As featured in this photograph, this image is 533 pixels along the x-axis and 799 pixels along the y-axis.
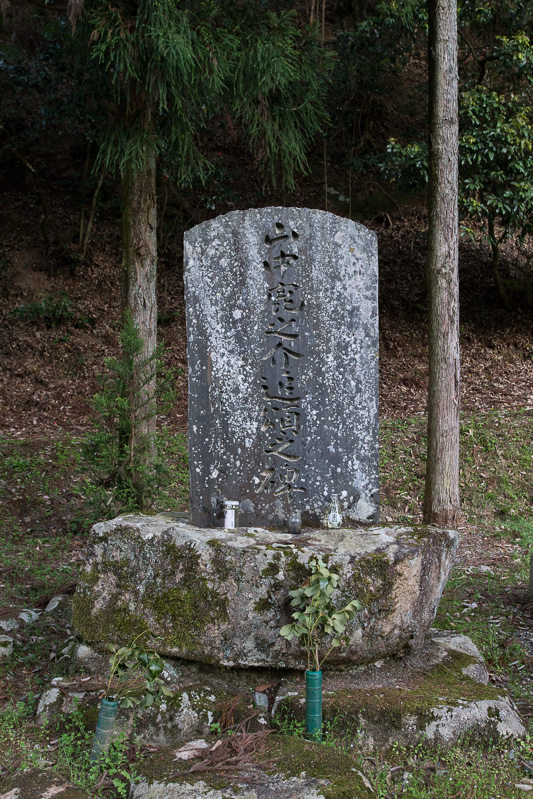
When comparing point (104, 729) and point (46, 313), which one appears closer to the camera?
point (104, 729)

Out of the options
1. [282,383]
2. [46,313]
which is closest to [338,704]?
[282,383]

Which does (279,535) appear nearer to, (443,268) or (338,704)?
(338,704)

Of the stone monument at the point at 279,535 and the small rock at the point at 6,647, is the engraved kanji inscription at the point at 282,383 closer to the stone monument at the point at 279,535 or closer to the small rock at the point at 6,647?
the stone monument at the point at 279,535

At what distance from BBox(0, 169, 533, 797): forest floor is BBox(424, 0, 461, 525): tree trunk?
2.45 feet

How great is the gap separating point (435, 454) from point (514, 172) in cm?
477

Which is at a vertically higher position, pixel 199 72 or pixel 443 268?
pixel 199 72

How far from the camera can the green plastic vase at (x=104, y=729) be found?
3092mm

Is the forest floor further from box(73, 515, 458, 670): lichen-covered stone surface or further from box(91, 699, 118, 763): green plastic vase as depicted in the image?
box(73, 515, 458, 670): lichen-covered stone surface

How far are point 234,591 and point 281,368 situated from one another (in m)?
1.34

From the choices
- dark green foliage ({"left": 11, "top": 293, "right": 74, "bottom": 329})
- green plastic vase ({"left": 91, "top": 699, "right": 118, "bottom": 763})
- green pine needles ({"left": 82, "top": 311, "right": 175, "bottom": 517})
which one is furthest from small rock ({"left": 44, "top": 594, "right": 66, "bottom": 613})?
dark green foliage ({"left": 11, "top": 293, "right": 74, "bottom": 329})

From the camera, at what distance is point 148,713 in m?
3.50

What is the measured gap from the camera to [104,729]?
3.11m

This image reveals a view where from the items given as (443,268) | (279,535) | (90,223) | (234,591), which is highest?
(90,223)

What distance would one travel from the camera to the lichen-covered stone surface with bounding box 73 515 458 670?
3654 millimetres
